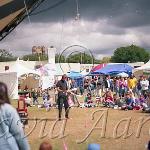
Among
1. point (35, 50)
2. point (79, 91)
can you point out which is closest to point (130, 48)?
point (35, 50)

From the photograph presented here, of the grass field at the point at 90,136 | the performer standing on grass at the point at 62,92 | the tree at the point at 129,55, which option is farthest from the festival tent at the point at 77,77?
the tree at the point at 129,55

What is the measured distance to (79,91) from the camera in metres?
39.6

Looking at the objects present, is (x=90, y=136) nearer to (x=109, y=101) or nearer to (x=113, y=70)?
(x=109, y=101)

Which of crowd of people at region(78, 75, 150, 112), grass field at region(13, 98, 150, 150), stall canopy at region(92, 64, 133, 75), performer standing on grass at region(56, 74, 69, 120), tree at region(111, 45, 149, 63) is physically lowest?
grass field at region(13, 98, 150, 150)

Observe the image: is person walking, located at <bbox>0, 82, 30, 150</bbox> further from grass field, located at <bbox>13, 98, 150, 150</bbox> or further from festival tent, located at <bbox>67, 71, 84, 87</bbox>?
festival tent, located at <bbox>67, 71, 84, 87</bbox>

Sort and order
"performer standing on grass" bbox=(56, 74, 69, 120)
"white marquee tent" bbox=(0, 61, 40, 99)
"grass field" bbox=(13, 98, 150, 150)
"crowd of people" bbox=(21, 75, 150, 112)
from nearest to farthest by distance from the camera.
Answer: "grass field" bbox=(13, 98, 150, 150) < "performer standing on grass" bbox=(56, 74, 69, 120) < "crowd of people" bbox=(21, 75, 150, 112) < "white marquee tent" bbox=(0, 61, 40, 99)

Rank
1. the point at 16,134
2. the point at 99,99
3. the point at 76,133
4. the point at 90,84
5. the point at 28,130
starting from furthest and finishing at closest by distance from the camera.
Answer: the point at 90,84 → the point at 99,99 → the point at 28,130 → the point at 76,133 → the point at 16,134

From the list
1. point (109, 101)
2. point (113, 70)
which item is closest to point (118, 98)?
point (109, 101)

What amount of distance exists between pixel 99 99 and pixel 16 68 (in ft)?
38.8

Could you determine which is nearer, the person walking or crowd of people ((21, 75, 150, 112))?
the person walking

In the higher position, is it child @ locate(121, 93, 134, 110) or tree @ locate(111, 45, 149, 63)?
tree @ locate(111, 45, 149, 63)

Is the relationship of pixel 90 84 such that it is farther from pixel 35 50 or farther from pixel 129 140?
pixel 35 50

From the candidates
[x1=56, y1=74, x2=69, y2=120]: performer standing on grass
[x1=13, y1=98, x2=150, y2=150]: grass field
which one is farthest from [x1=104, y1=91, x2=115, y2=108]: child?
[x1=56, y1=74, x2=69, y2=120]: performer standing on grass

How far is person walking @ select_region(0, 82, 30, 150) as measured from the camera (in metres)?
4.98
